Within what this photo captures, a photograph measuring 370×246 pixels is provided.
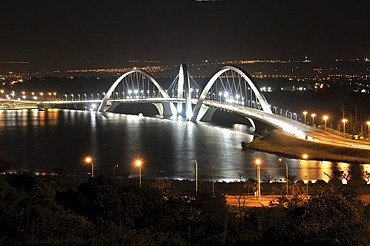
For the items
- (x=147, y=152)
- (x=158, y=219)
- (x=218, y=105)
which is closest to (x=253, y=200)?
(x=158, y=219)

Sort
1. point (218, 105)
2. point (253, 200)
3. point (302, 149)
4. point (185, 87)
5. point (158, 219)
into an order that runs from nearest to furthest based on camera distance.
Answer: point (158, 219) < point (253, 200) < point (302, 149) < point (218, 105) < point (185, 87)

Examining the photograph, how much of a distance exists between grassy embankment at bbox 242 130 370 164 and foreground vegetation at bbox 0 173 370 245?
45.7 feet

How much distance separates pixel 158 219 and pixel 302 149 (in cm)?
1849

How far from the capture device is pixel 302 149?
87.9ft

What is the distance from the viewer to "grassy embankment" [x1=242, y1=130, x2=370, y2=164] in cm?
2445

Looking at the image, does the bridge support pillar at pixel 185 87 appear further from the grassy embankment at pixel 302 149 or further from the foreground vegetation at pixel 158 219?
the foreground vegetation at pixel 158 219

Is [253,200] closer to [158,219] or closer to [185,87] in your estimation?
[158,219]

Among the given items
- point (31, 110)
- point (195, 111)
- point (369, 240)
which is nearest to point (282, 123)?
point (195, 111)

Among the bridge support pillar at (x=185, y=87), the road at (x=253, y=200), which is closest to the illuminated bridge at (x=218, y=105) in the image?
the bridge support pillar at (x=185, y=87)

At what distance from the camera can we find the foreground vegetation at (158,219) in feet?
22.7

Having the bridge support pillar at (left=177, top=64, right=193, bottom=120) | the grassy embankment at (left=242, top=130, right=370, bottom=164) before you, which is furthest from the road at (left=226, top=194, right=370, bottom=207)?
the bridge support pillar at (left=177, top=64, right=193, bottom=120)

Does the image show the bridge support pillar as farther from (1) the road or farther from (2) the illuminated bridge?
(1) the road

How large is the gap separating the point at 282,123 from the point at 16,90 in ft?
250

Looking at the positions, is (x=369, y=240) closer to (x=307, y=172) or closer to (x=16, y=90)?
(x=307, y=172)
